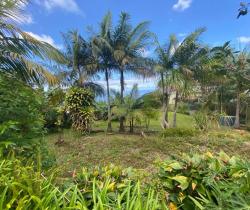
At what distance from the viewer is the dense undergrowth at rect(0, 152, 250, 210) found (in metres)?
2.19

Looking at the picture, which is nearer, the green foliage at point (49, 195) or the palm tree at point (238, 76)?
the green foliage at point (49, 195)

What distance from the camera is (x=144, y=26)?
Answer: 1598cm

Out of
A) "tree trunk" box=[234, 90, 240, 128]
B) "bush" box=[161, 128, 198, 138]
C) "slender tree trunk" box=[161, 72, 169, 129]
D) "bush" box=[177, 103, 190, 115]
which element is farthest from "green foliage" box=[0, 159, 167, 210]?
"bush" box=[177, 103, 190, 115]

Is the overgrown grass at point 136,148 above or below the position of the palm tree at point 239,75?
below

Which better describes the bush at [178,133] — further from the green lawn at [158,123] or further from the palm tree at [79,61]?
the palm tree at [79,61]

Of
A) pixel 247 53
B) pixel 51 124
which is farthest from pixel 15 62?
pixel 247 53

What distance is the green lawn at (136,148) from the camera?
9.13 metres

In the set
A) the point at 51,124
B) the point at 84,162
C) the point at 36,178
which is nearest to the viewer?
the point at 36,178

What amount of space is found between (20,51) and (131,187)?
5071 mm

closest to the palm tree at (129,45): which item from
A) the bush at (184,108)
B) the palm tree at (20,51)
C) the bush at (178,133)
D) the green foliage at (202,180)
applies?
the bush at (178,133)

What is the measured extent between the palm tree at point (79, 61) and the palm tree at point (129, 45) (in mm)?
1189

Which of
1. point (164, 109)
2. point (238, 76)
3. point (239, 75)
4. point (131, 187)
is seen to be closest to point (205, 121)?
point (164, 109)

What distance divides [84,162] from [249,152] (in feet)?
15.8

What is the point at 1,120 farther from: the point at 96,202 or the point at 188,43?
the point at 188,43
